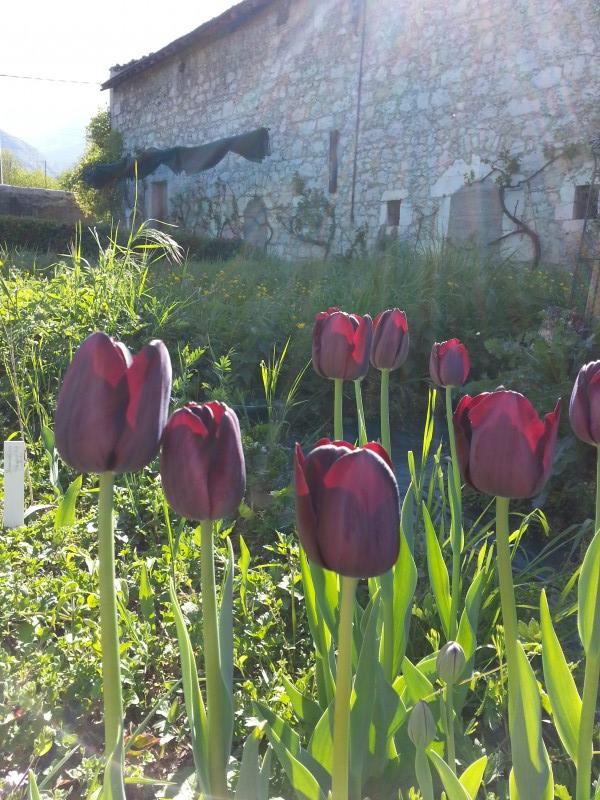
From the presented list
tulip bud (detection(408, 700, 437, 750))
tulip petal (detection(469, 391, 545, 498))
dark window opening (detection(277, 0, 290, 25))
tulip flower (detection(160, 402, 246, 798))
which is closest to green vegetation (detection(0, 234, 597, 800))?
tulip bud (detection(408, 700, 437, 750))

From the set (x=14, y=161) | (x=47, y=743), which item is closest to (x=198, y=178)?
(x=47, y=743)

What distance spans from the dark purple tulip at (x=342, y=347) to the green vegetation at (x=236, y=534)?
372mm

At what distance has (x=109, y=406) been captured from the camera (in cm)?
68

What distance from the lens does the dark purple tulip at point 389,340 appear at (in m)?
1.48

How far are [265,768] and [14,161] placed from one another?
55452 mm

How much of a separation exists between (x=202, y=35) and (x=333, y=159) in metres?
4.90

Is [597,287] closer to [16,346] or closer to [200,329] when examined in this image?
[200,329]

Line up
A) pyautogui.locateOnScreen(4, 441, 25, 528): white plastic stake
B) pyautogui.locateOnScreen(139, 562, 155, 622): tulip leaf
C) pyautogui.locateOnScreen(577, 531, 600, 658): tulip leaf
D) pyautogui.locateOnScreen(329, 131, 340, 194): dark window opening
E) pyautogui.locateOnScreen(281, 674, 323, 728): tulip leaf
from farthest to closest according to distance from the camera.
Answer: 1. pyautogui.locateOnScreen(329, 131, 340, 194): dark window opening
2. pyautogui.locateOnScreen(4, 441, 25, 528): white plastic stake
3. pyautogui.locateOnScreen(139, 562, 155, 622): tulip leaf
4. pyautogui.locateOnScreen(281, 674, 323, 728): tulip leaf
5. pyautogui.locateOnScreen(577, 531, 600, 658): tulip leaf

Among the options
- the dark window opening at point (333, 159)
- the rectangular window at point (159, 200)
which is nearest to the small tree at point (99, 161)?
the rectangular window at point (159, 200)

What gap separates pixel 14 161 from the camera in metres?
49.3

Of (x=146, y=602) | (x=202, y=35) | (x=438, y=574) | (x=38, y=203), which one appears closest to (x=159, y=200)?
(x=202, y=35)

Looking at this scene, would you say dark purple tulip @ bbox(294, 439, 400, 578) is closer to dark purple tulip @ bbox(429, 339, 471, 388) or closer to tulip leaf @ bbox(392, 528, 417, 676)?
tulip leaf @ bbox(392, 528, 417, 676)

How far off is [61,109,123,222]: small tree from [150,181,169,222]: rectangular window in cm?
103

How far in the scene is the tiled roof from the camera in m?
12.6
